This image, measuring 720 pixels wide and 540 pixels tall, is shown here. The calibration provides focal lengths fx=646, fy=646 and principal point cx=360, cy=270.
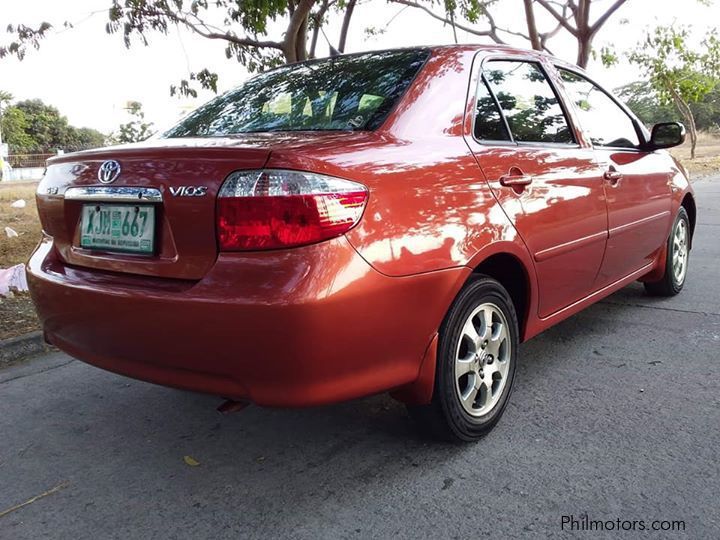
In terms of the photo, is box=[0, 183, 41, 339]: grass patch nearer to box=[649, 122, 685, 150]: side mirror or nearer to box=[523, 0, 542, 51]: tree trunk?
box=[649, 122, 685, 150]: side mirror

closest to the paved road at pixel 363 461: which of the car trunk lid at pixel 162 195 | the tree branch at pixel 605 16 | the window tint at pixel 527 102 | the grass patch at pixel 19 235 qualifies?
the car trunk lid at pixel 162 195

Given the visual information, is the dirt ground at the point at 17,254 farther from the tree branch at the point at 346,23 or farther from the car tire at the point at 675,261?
the tree branch at the point at 346,23

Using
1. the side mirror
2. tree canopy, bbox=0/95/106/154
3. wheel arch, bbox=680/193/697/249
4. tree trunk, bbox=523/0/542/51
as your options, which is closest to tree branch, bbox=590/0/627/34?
tree trunk, bbox=523/0/542/51

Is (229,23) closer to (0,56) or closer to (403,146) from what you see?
(0,56)

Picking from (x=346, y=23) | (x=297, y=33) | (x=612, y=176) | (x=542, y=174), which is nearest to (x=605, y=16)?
(x=346, y=23)

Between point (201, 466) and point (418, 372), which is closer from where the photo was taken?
point (418, 372)

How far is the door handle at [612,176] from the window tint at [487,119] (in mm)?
860

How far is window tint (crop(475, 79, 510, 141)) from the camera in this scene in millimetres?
2721

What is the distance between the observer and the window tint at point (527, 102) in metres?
2.96

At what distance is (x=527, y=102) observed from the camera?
315cm

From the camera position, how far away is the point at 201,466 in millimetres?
2508

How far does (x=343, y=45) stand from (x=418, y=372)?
8402mm

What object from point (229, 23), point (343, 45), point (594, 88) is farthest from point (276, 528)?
point (343, 45)

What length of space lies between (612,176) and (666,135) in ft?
2.63
